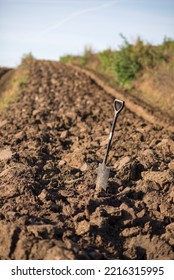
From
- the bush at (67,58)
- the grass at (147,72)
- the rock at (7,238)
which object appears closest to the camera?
the rock at (7,238)

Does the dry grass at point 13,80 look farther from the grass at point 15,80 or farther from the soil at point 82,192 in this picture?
the soil at point 82,192

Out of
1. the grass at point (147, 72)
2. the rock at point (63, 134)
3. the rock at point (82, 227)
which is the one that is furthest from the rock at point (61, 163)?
the grass at point (147, 72)

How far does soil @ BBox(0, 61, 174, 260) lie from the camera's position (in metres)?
3.52

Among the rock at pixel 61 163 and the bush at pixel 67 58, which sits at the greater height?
the bush at pixel 67 58

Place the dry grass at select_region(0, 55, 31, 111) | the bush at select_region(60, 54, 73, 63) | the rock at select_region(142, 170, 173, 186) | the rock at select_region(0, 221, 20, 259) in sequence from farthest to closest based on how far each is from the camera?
1. the bush at select_region(60, 54, 73, 63)
2. the dry grass at select_region(0, 55, 31, 111)
3. the rock at select_region(142, 170, 173, 186)
4. the rock at select_region(0, 221, 20, 259)

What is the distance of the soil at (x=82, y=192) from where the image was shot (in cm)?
352

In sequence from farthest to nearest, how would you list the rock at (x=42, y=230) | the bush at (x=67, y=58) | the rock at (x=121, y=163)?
the bush at (x=67, y=58) < the rock at (x=121, y=163) < the rock at (x=42, y=230)

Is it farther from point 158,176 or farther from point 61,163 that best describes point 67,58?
point 158,176

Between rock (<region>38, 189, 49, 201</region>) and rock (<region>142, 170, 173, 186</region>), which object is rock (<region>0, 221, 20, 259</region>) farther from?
rock (<region>142, 170, 173, 186</region>)

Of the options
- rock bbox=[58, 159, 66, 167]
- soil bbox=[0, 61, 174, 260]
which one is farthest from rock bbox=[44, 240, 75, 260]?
rock bbox=[58, 159, 66, 167]

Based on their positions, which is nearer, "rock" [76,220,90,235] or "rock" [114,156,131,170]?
"rock" [76,220,90,235]

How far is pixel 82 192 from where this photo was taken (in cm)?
452

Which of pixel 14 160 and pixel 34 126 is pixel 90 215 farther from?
pixel 34 126

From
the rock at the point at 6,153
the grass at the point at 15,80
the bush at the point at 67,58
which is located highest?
the bush at the point at 67,58
